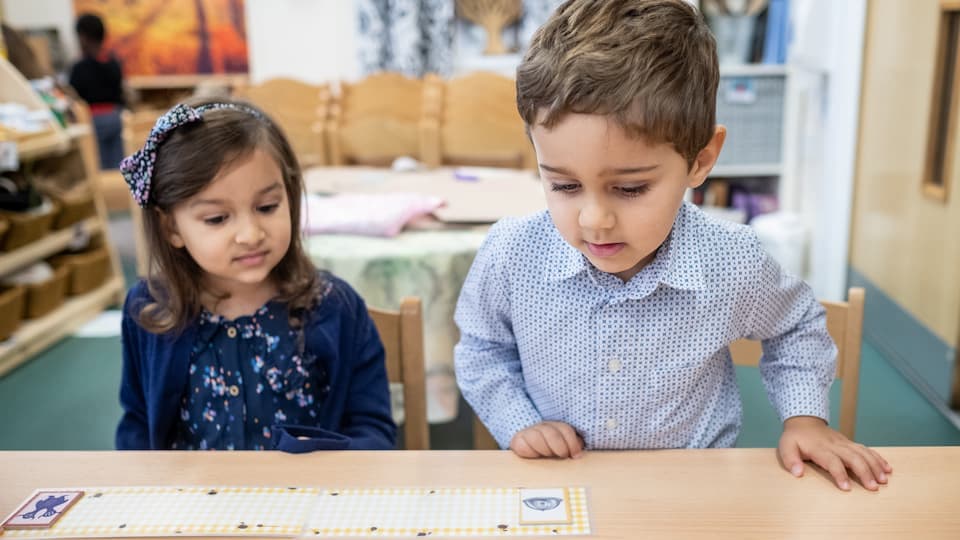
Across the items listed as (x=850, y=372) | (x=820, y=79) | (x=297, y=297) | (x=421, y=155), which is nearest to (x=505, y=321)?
(x=297, y=297)

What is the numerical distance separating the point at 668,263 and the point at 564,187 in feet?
0.68

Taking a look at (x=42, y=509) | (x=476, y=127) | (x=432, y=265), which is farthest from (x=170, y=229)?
(x=476, y=127)

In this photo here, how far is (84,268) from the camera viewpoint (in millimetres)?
3580

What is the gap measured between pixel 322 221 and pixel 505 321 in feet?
3.40

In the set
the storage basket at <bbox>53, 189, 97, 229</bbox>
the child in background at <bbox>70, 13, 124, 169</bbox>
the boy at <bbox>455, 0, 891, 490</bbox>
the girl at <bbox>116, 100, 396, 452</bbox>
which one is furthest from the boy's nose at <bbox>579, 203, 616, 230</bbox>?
the child in background at <bbox>70, 13, 124, 169</bbox>

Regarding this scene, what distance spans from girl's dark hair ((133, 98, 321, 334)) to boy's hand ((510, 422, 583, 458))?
449mm

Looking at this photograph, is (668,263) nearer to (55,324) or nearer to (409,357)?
(409,357)

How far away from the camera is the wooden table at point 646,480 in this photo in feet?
2.52

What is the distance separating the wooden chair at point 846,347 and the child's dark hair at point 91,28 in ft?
17.9

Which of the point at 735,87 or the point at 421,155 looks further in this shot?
the point at 735,87

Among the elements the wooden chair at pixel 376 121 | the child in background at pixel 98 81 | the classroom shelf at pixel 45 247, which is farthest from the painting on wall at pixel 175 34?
the wooden chair at pixel 376 121

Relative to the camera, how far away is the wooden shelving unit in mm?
3133

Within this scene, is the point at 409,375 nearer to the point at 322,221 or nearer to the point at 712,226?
the point at 712,226

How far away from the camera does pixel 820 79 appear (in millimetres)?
3428
